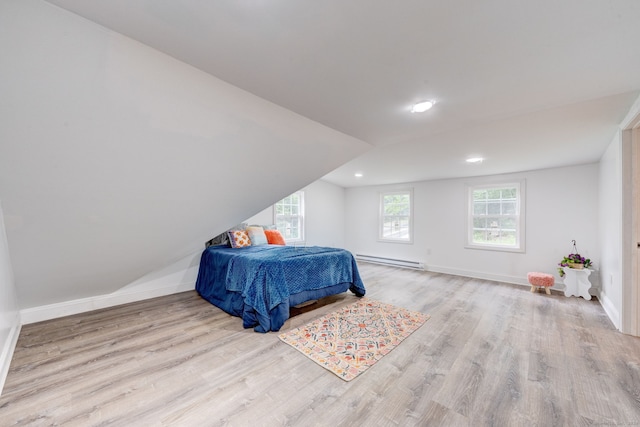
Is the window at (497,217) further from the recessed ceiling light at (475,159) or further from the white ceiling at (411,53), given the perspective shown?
the white ceiling at (411,53)

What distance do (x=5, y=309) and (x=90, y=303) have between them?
1292 mm

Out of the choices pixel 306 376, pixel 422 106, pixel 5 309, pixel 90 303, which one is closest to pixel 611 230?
pixel 422 106

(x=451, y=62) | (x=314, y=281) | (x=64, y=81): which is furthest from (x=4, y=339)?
(x=451, y=62)

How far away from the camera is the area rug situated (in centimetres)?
211

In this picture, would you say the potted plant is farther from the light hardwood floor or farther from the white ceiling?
the white ceiling

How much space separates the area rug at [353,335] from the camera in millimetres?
2113

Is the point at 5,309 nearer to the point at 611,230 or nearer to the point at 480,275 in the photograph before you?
the point at 611,230

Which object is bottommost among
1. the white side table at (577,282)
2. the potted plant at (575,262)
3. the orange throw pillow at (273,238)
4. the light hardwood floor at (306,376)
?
the light hardwood floor at (306,376)

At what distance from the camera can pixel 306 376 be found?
193cm

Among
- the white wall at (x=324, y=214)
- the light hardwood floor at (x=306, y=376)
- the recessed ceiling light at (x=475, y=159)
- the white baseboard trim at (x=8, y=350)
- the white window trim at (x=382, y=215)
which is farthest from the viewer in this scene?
the white wall at (x=324, y=214)

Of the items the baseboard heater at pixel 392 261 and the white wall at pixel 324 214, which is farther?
the white wall at pixel 324 214

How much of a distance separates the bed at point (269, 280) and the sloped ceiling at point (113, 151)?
0.64 meters

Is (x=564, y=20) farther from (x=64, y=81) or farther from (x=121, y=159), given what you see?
(x=121, y=159)

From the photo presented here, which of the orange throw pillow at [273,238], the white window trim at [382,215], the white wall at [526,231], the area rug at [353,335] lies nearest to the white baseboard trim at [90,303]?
the orange throw pillow at [273,238]
